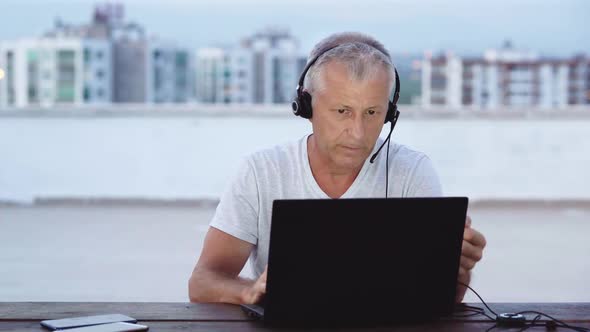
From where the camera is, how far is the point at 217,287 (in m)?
1.96

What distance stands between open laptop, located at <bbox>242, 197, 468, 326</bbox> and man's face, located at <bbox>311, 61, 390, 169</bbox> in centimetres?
38

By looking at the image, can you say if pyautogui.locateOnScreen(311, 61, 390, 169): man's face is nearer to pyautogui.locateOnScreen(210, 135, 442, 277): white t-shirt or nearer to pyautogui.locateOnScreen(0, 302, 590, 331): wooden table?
pyautogui.locateOnScreen(210, 135, 442, 277): white t-shirt

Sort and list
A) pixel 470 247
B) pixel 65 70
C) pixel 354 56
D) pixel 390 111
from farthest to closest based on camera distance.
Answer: pixel 65 70
pixel 390 111
pixel 354 56
pixel 470 247

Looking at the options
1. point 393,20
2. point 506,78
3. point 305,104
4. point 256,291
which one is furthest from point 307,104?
point 506,78

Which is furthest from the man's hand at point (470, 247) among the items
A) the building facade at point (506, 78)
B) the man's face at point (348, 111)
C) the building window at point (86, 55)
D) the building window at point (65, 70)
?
the building window at point (86, 55)

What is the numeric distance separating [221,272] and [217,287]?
9 cm

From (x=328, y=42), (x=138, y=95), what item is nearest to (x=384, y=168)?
(x=328, y=42)

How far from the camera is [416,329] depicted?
170 cm

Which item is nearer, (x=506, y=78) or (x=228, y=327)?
(x=228, y=327)

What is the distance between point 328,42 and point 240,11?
897 inches

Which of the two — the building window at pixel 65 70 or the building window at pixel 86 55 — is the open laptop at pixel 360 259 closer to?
the building window at pixel 65 70

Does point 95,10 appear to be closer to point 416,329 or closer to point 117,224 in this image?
point 117,224

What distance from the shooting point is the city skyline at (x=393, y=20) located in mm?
21547

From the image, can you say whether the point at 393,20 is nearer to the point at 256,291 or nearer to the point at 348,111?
the point at 348,111
